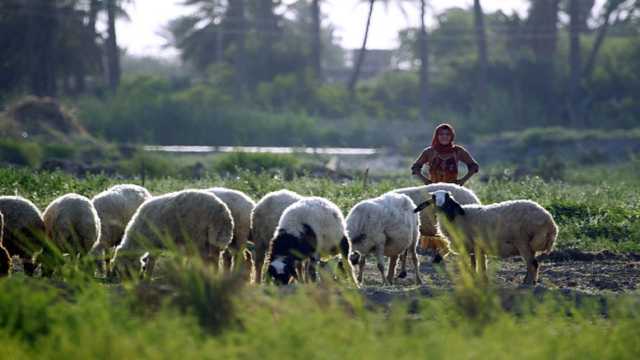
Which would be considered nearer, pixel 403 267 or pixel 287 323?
pixel 287 323

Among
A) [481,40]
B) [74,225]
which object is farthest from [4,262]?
[481,40]

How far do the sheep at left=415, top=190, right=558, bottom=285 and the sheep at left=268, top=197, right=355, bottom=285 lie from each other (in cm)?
129

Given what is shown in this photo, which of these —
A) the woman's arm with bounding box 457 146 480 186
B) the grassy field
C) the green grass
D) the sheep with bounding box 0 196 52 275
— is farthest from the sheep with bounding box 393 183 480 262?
the sheep with bounding box 0 196 52 275

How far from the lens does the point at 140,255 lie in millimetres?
12984

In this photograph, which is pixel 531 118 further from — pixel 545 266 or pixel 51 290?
pixel 51 290

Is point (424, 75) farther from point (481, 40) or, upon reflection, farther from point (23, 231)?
point (23, 231)

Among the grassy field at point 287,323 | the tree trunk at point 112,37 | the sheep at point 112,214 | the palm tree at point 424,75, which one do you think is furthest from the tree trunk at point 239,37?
the grassy field at point 287,323

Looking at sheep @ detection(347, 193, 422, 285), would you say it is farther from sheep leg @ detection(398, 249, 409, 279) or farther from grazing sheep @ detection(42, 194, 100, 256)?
grazing sheep @ detection(42, 194, 100, 256)

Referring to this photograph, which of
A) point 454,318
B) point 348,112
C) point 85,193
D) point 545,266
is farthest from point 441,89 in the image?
point 454,318

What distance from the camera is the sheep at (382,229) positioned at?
44.8 ft

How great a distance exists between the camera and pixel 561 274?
1454 centimetres

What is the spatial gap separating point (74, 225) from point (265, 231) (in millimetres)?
2096

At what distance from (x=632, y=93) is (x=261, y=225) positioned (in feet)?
133

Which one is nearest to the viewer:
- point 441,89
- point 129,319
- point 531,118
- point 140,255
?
point 129,319
